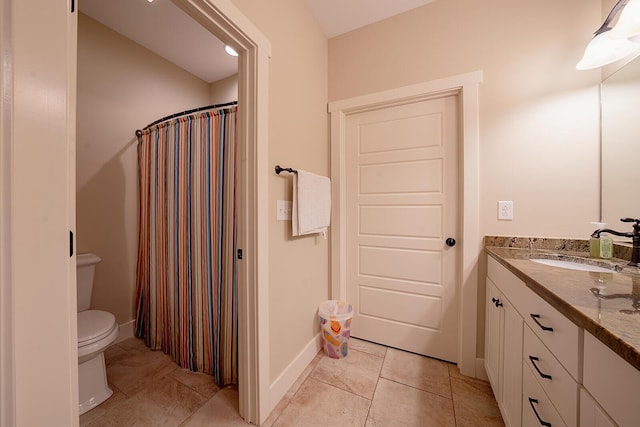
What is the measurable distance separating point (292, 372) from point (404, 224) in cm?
131

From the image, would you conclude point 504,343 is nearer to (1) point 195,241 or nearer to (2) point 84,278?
(1) point 195,241

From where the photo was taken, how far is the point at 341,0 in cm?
164

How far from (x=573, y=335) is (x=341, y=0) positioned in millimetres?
2190

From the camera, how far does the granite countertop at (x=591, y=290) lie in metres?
0.46

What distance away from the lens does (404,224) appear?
5.92 feet

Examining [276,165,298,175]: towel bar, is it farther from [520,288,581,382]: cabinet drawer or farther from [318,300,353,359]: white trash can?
[520,288,581,382]: cabinet drawer

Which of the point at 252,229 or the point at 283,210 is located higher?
the point at 283,210

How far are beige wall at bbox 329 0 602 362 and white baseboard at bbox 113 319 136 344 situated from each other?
9.25 feet

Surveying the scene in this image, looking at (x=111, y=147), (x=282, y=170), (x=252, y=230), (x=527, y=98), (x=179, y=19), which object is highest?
(x=179, y=19)

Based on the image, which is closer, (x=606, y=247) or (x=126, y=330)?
(x=606, y=247)

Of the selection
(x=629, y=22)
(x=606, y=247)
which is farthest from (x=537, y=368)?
(x=629, y=22)


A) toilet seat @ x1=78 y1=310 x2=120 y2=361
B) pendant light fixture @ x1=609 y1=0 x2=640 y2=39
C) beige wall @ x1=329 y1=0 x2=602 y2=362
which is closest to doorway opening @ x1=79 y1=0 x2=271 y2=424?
toilet seat @ x1=78 y1=310 x2=120 y2=361

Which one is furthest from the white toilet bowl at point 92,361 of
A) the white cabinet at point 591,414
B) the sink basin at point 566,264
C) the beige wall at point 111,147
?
the sink basin at point 566,264

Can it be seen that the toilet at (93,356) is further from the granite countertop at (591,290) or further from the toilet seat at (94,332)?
the granite countertop at (591,290)
